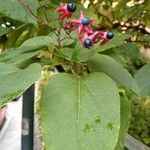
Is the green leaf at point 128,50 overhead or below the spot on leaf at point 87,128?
overhead

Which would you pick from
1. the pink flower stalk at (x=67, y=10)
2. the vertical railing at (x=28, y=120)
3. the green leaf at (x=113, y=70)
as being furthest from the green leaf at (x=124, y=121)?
the vertical railing at (x=28, y=120)

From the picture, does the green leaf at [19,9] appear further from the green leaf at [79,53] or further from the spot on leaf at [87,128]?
the spot on leaf at [87,128]

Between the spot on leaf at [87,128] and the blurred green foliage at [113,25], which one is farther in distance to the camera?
the blurred green foliage at [113,25]

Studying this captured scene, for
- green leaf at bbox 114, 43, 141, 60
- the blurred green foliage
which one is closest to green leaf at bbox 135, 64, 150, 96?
the blurred green foliage

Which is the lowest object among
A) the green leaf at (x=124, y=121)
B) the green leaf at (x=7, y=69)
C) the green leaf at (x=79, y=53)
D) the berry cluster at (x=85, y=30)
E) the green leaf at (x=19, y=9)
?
the green leaf at (x=124, y=121)

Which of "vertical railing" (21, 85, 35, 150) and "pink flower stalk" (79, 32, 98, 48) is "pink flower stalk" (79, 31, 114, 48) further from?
"vertical railing" (21, 85, 35, 150)

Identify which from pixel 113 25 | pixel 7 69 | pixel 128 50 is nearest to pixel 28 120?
pixel 128 50

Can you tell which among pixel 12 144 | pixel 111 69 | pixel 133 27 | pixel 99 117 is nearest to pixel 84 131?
pixel 99 117
